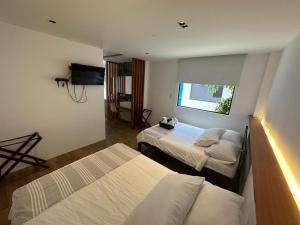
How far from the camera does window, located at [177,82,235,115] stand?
326cm

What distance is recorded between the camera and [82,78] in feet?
8.52

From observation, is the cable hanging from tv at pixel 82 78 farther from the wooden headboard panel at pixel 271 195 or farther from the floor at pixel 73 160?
the wooden headboard panel at pixel 271 195

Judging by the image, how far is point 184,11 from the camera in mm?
1221

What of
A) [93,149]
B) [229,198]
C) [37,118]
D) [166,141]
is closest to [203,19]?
[229,198]

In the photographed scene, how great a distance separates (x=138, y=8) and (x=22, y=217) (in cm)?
197

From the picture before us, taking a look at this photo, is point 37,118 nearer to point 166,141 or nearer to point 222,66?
point 166,141

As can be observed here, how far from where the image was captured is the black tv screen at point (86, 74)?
2471mm

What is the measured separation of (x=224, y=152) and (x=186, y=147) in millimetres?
567

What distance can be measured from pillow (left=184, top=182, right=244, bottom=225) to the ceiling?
1615 mm

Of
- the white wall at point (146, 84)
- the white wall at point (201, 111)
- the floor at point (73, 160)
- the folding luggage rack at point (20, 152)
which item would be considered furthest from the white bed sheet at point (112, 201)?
the white wall at point (146, 84)

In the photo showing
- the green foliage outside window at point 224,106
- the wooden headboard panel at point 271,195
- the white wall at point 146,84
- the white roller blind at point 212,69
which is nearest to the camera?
the wooden headboard panel at point 271,195

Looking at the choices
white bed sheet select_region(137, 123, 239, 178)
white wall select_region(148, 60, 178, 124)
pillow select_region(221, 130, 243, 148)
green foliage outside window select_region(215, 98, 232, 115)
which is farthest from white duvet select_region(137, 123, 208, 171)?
white wall select_region(148, 60, 178, 124)

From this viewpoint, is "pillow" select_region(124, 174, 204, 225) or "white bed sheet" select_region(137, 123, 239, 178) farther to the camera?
"white bed sheet" select_region(137, 123, 239, 178)

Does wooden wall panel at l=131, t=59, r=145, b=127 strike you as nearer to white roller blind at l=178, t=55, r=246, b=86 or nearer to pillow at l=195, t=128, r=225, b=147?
white roller blind at l=178, t=55, r=246, b=86
